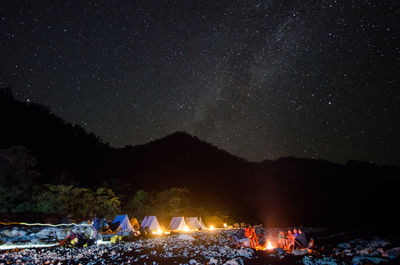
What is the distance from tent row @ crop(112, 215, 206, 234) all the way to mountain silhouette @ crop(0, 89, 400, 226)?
10666mm

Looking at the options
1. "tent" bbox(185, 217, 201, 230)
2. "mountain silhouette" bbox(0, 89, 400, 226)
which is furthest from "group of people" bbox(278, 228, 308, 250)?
"mountain silhouette" bbox(0, 89, 400, 226)

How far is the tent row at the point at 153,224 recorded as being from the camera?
2389cm

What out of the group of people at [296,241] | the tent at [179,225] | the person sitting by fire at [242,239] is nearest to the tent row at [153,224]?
the tent at [179,225]

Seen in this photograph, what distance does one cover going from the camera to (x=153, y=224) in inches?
1182

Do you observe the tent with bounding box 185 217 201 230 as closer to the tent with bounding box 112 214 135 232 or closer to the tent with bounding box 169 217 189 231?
the tent with bounding box 169 217 189 231

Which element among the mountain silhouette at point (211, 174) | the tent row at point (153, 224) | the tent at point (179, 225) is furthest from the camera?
the mountain silhouette at point (211, 174)

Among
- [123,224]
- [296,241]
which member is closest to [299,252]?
[296,241]

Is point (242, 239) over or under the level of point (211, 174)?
under

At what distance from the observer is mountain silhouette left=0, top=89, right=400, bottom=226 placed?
4162 cm

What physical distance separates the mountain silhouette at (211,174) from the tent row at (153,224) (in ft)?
35.0

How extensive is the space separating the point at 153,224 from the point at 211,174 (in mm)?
81124

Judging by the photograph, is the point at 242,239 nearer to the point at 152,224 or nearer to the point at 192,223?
the point at 152,224

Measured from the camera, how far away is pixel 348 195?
109250 millimetres

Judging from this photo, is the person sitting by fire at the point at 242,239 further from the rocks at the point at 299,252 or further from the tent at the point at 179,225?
the tent at the point at 179,225
